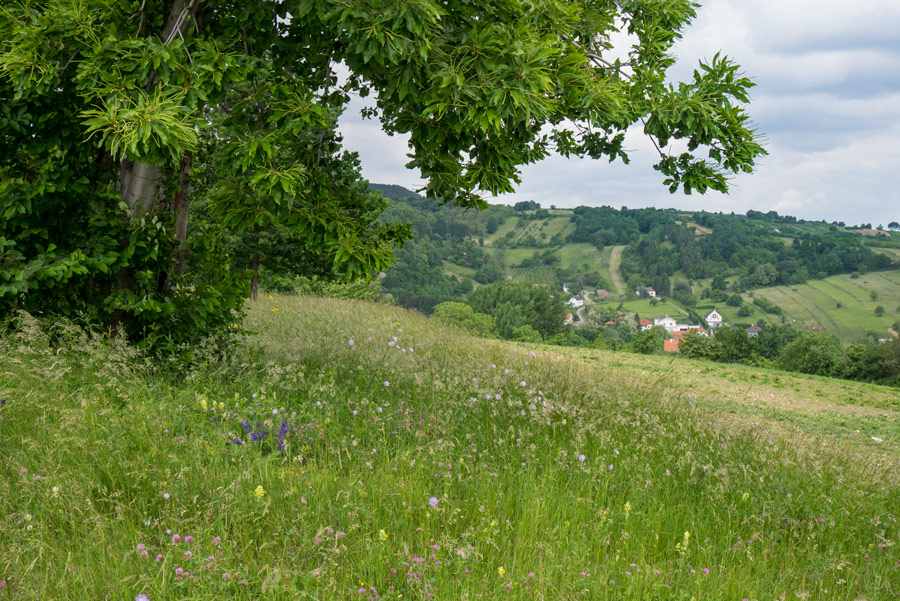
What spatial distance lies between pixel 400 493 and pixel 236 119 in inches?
163

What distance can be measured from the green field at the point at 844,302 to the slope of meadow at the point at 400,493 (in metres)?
98.7

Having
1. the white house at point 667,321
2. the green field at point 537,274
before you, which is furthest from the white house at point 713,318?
the green field at point 537,274

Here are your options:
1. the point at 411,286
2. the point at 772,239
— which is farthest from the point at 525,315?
the point at 772,239

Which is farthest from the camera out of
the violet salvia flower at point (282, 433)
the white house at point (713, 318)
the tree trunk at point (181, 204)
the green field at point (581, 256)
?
the green field at point (581, 256)

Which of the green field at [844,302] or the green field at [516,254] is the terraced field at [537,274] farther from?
the green field at [844,302]

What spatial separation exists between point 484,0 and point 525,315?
2670 inches

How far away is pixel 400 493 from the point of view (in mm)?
3270

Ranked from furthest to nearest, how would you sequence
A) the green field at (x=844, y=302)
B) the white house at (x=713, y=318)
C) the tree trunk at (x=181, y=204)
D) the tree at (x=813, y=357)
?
1. the white house at (x=713, y=318)
2. the green field at (x=844, y=302)
3. the tree at (x=813, y=357)
4. the tree trunk at (x=181, y=204)

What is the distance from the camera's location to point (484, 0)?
17.6 feet

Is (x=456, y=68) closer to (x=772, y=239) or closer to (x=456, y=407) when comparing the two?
(x=456, y=407)

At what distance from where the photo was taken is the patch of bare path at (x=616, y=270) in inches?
4904

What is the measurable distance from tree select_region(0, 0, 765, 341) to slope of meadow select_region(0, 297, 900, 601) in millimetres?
818

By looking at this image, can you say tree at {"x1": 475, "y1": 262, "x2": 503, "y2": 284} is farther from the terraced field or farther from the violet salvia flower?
the violet salvia flower

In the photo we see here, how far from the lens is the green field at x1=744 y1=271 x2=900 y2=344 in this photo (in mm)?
Result: 91812
